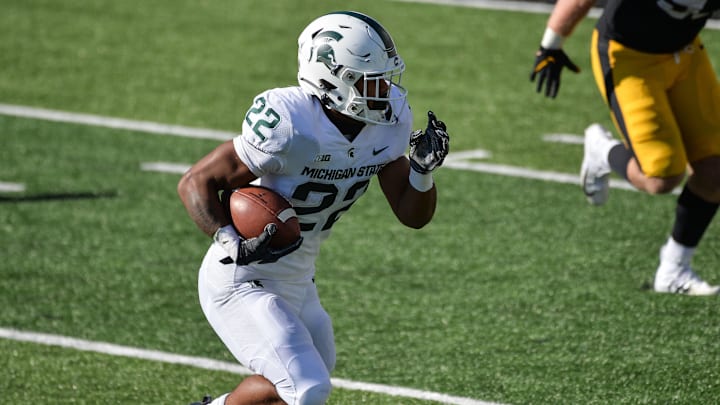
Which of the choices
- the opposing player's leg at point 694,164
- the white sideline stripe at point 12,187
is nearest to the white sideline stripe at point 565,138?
the opposing player's leg at point 694,164

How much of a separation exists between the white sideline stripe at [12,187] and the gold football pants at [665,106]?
12.6 feet

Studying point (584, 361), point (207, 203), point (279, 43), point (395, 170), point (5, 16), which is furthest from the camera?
point (5, 16)

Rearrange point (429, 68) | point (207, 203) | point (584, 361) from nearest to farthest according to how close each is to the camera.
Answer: point (207, 203)
point (584, 361)
point (429, 68)

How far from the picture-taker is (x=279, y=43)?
10.9m

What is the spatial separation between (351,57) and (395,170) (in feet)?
1.50

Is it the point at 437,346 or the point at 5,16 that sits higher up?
the point at 437,346

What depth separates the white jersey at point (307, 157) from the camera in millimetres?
3746

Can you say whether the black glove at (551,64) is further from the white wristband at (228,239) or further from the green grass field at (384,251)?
the white wristband at (228,239)

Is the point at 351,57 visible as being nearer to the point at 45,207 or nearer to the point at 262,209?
the point at 262,209

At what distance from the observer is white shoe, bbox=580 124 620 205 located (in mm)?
5895

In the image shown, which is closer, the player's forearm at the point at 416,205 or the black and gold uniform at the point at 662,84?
the player's forearm at the point at 416,205

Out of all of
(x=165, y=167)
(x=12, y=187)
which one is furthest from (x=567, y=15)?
(x=12, y=187)

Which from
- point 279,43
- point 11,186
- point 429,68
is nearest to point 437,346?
point 11,186

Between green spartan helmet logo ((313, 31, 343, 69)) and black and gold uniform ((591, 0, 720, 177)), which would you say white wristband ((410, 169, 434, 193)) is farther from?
black and gold uniform ((591, 0, 720, 177))
